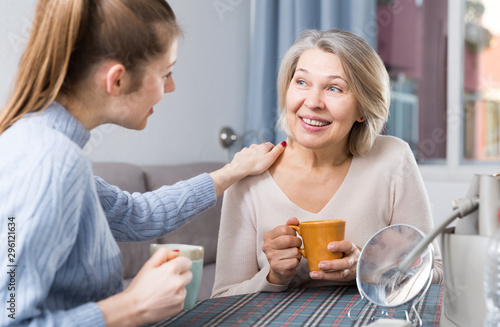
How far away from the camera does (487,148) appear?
3412 millimetres

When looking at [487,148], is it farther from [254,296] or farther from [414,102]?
[254,296]

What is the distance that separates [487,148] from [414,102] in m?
A: 0.49

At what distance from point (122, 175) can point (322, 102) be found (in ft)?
3.40

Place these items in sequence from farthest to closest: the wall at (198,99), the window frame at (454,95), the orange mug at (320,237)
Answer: the window frame at (454,95) < the wall at (198,99) < the orange mug at (320,237)

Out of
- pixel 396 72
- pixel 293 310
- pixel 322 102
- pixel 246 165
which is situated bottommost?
pixel 293 310

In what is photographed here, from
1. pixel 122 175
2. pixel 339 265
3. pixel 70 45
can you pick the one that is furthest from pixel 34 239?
pixel 122 175

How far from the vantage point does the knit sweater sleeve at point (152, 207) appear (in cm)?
114

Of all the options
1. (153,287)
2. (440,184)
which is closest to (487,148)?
(440,184)

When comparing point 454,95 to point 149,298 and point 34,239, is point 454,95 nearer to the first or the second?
point 149,298

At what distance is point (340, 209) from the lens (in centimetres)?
148

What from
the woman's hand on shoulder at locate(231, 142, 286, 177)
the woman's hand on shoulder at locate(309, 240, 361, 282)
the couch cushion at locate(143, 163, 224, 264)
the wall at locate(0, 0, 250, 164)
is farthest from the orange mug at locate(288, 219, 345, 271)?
the wall at locate(0, 0, 250, 164)

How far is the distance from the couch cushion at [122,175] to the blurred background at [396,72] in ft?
2.03

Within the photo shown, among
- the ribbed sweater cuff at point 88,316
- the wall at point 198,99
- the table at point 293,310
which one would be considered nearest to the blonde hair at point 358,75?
the table at point 293,310

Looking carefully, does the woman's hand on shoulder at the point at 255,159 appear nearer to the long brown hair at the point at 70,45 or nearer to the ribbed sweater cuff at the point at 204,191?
the ribbed sweater cuff at the point at 204,191
